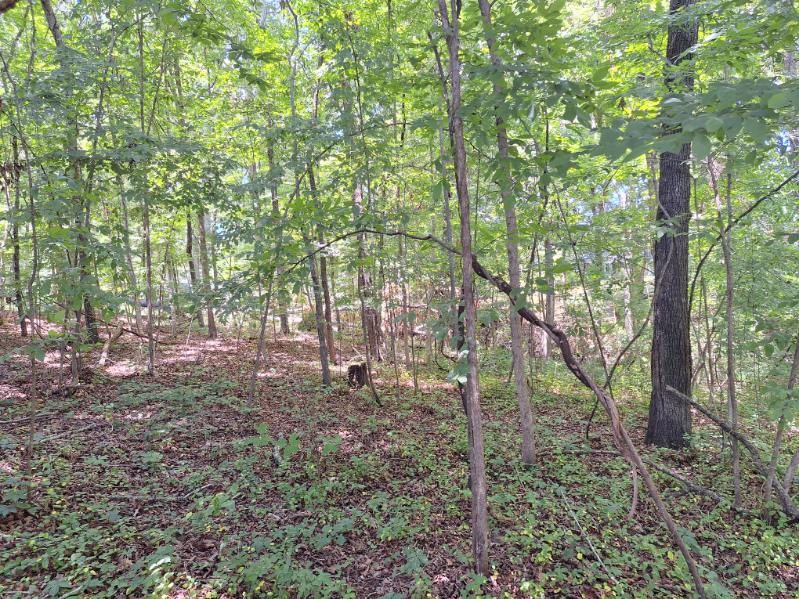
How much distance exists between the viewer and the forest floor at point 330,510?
2.93 metres

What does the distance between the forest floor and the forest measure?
0.09 ft

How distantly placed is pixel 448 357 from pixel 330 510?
190 centimetres

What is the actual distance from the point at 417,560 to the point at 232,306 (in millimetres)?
2362

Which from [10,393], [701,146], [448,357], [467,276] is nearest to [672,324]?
[448,357]

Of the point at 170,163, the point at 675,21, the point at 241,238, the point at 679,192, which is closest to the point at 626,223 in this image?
the point at 679,192

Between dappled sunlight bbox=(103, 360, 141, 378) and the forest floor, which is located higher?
dappled sunlight bbox=(103, 360, 141, 378)

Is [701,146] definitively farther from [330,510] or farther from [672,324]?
[672,324]

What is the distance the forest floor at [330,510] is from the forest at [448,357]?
0.03m

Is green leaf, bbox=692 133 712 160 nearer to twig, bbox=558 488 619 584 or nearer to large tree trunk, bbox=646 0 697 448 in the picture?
twig, bbox=558 488 619 584

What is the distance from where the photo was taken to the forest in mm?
2604

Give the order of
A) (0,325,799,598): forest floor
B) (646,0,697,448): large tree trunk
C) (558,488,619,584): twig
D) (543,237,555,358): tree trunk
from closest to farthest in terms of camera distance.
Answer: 1. (543,237,555,358): tree trunk
2. (0,325,799,598): forest floor
3. (558,488,619,584): twig
4. (646,0,697,448): large tree trunk

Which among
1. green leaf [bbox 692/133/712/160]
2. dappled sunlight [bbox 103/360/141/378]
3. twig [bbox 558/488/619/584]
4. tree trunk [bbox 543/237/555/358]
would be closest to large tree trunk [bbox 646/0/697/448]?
tree trunk [bbox 543/237/555/358]

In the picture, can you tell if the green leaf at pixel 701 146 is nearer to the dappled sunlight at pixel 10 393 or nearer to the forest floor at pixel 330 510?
the forest floor at pixel 330 510

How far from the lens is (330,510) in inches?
153
